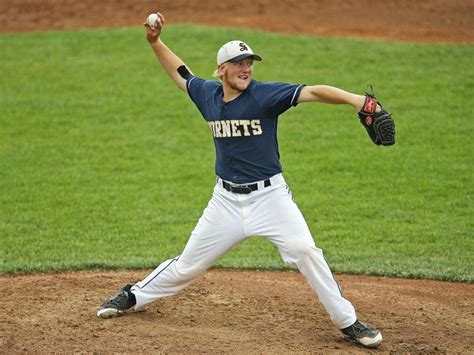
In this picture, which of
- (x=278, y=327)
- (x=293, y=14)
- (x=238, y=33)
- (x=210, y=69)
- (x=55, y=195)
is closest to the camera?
(x=278, y=327)

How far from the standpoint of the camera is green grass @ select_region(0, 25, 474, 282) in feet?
29.8

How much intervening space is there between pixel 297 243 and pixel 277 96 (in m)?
1.04

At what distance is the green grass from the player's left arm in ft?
9.88

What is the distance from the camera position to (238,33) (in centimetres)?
1619

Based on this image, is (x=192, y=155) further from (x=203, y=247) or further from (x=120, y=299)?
(x=203, y=247)

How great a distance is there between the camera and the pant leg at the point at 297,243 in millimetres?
5922

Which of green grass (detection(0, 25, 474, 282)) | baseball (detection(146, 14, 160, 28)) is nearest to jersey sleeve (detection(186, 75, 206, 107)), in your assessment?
baseball (detection(146, 14, 160, 28))

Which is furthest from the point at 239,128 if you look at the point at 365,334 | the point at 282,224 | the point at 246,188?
the point at 365,334

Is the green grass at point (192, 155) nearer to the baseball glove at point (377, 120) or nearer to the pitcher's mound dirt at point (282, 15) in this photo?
the pitcher's mound dirt at point (282, 15)

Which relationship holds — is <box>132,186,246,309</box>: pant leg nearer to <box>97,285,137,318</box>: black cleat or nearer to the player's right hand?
<box>97,285,137,318</box>: black cleat

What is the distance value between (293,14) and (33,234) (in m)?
9.75

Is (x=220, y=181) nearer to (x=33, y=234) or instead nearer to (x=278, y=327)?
(x=278, y=327)

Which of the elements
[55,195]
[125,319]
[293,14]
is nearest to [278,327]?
[125,319]

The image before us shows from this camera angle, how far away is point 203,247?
625cm
